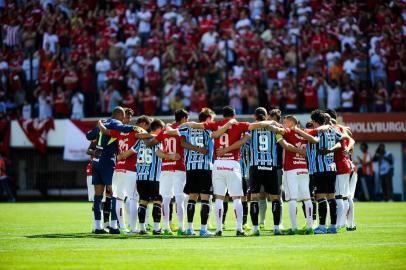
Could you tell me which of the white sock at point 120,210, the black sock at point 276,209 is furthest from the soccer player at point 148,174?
the black sock at point 276,209

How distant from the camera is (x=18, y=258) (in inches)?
587

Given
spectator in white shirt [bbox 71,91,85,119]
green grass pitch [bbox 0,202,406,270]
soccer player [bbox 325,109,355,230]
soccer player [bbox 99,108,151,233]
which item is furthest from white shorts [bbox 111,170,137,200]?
spectator in white shirt [bbox 71,91,85,119]

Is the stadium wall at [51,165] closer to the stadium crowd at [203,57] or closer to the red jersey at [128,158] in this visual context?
the stadium crowd at [203,57]

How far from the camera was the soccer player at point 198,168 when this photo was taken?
18.4 meters

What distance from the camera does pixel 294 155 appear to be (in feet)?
61.2

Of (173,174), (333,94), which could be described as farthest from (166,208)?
(333,94)

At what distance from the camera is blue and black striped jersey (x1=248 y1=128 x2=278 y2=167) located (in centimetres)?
1850

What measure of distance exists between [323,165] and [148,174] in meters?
3.43

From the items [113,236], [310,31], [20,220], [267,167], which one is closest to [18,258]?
[113,236]

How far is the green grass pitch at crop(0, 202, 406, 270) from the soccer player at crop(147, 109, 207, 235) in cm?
87

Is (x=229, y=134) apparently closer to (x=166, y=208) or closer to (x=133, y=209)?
(x=166, y=208)

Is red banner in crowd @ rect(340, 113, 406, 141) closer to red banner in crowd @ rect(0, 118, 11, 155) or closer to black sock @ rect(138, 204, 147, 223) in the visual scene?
red banner in crowd @ rect(0, 118, 11, 155)

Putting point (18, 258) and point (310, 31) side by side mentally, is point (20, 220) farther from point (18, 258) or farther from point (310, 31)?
point (310, 31)

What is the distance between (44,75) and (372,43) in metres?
12.5
